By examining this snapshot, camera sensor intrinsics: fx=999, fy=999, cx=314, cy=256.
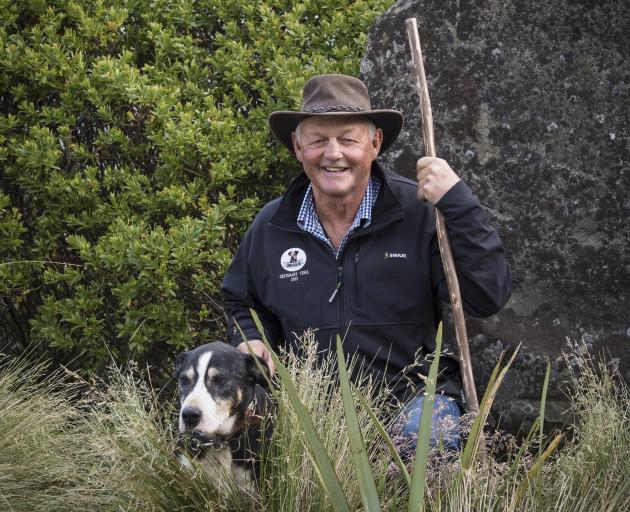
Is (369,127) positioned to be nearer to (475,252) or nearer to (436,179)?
(436,179)

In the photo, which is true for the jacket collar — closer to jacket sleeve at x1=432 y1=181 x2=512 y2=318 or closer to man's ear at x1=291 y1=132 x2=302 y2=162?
man's ear at x1=291 y1=132 x2=302 y2=162

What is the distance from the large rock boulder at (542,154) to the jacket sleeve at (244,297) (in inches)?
41.3

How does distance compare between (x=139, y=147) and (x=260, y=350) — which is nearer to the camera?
(x=260, y=350)

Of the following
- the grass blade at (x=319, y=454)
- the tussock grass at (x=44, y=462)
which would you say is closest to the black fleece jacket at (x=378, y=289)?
the tussock grass at (x=44, y=462)

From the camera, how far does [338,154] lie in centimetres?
444

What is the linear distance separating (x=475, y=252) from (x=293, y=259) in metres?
0.92

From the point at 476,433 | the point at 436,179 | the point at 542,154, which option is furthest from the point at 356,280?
the point at 476,433

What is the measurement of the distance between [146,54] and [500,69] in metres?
2.36

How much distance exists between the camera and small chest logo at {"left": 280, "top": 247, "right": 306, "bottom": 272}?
4.61 meters

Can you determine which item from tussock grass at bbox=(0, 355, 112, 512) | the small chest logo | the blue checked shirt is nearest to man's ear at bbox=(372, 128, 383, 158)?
the blue checked shirt

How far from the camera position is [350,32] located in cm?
610

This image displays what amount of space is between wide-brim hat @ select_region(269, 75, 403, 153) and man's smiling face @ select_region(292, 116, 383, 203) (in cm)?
5

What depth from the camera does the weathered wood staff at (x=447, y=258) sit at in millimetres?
3975

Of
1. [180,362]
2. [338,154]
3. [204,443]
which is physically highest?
[338,154]
